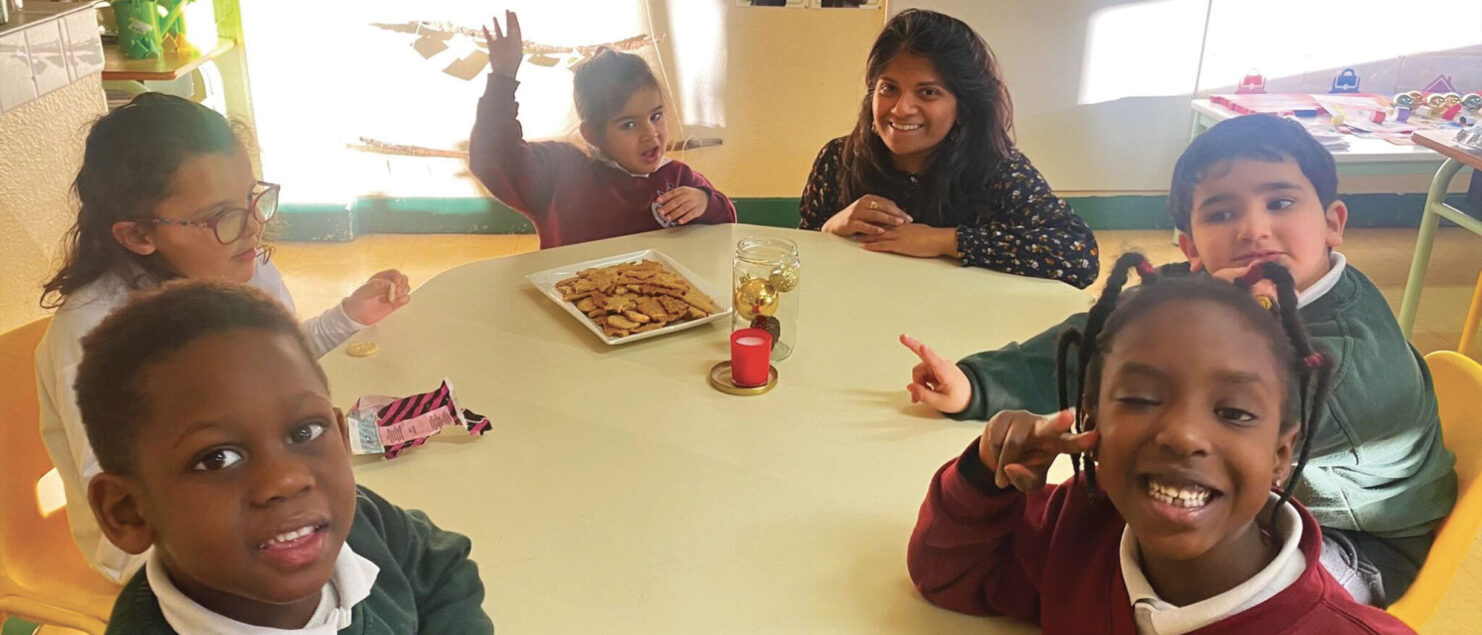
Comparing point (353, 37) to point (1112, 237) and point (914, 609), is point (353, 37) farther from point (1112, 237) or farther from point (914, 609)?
point (914, 609)

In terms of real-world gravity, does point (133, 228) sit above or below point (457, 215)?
above

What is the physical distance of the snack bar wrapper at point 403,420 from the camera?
1204 millimetres

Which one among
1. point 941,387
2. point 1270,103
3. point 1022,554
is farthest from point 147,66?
point 1270,103

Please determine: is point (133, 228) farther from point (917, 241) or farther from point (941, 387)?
point (917, 241)

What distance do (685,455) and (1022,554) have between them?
0.42m

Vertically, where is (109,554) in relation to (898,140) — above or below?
below

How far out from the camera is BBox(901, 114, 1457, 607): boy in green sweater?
1.06 m

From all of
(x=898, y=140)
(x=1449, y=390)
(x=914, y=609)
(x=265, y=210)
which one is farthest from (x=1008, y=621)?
(x=898, y=140)

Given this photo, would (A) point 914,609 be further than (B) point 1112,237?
No

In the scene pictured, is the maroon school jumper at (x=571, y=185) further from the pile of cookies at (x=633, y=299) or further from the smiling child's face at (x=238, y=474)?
the smiling child's face at (x=238, y=474)

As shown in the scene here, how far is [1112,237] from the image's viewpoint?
3773mm

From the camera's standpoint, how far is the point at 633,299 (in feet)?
5.18

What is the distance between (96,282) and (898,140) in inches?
50.8

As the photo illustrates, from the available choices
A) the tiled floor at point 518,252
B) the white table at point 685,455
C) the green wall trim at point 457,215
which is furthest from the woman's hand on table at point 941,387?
the green wall trim at point 457,215
